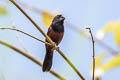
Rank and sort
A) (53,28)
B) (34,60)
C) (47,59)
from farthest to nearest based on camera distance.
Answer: (53,28), (47,59), (34,60)

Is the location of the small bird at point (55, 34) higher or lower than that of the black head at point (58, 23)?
lower

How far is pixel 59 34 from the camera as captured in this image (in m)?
3.84

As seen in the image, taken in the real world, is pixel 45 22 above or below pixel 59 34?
above

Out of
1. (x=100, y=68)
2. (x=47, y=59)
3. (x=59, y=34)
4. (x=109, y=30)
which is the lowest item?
(x=47, y=59)

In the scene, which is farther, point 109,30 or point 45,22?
point 45,22

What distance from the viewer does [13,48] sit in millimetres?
1228

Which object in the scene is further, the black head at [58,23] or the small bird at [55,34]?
the black head at [58,23]

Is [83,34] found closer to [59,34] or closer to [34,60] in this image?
[34,60]

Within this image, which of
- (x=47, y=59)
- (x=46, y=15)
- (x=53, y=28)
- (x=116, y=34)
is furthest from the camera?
(x=53, y=28)

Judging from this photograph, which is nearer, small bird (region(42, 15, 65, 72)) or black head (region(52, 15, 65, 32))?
small bird (region(42, 15, 65, 72))

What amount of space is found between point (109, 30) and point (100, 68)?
15 centimetres

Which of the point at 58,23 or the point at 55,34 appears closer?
the point at 55,34

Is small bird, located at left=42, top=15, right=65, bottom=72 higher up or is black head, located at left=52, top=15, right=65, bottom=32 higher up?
black head, located at left=52, top=15, right=65, bottom=32

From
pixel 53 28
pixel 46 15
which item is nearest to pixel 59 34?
pixel 53 28
